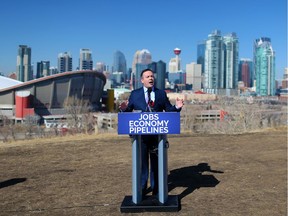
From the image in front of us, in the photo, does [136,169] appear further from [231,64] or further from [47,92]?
[231,64]

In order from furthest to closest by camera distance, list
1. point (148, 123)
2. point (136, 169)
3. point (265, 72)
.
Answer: point (265, 72) → point (136, 169) → point (148, 123)

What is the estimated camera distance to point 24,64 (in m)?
171

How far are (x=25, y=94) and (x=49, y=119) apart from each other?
617 centimetres

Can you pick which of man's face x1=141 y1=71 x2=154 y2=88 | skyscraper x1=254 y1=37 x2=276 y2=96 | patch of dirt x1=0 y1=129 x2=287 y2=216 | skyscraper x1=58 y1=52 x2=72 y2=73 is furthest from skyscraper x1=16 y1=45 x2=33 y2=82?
man's face x1=141 y1=71 x2=154 y2=88

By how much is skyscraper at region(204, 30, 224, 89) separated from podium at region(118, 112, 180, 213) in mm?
Result: 178958

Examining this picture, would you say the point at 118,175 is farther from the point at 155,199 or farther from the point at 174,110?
the point at 174,110

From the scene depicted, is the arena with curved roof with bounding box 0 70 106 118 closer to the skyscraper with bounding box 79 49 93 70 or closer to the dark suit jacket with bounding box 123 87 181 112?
the dark suit jacket with bounding box 123 87 181 112

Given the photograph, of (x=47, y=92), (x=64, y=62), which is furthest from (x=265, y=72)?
(x=47, y=92)

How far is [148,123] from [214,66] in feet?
599

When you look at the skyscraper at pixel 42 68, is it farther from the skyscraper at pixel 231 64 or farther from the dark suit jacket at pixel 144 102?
the dark suit jacket at pixel 144 102

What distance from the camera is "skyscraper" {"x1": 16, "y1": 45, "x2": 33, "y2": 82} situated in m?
168

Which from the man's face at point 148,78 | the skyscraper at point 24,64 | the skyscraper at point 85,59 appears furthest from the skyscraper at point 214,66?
the man's face at point 148,78

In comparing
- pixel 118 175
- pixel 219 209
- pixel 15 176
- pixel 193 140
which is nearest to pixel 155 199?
pixel 219 209

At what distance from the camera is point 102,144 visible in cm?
1033
